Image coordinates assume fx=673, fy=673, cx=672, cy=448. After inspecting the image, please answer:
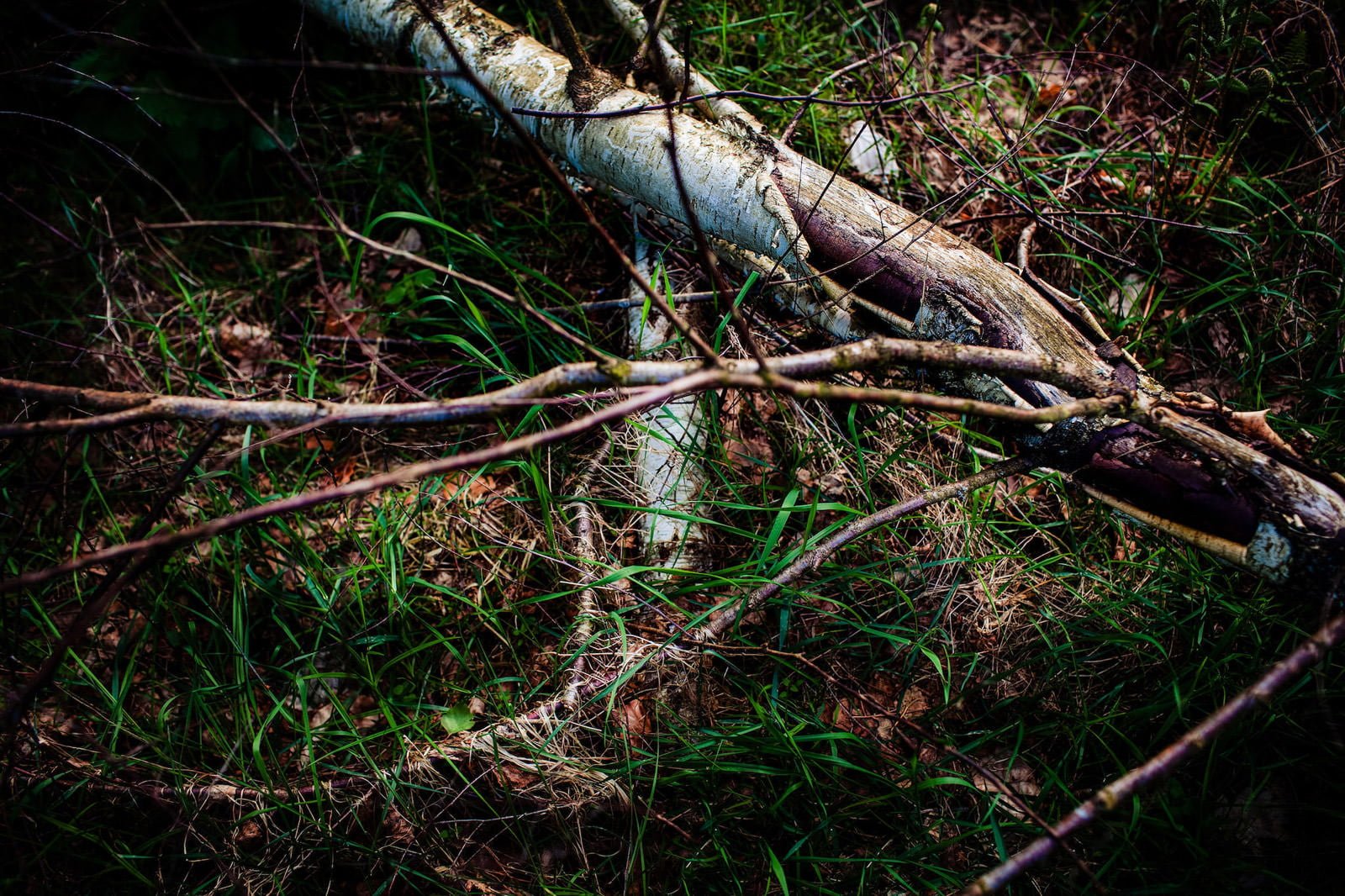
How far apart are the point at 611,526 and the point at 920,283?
1098 mm

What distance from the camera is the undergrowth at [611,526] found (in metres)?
1.73

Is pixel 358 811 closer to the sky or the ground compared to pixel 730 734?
closer to the ground

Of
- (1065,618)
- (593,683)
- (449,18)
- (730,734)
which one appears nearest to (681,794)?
(730,734)

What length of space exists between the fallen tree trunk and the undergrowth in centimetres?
21

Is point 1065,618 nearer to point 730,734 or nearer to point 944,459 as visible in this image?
point 944,459

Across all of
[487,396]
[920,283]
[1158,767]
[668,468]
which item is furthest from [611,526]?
[1158,767]

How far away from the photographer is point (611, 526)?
2.04 metres

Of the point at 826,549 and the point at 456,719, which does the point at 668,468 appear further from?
the point at 456,719

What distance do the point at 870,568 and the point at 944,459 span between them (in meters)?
0.44

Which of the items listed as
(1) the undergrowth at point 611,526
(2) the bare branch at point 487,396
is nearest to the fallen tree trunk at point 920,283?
(1) the undergrowth at point 611,526

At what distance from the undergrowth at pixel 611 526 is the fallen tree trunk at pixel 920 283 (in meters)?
0.21

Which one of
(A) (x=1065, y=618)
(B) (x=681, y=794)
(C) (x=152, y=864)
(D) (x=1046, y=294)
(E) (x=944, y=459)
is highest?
(D) (x=1046, y=294)

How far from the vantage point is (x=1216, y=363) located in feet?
7.00

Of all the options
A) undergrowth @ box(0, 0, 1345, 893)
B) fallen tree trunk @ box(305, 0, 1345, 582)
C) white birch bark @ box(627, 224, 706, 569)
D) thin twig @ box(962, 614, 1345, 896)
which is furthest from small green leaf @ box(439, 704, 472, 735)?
fallen tree trunk @ box(305, 0, 1345, 582)
